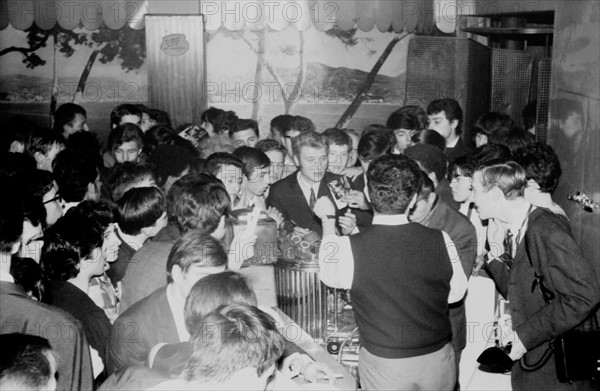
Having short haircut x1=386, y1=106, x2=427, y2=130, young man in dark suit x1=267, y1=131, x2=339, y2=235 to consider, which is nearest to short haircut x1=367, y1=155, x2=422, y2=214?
young man in dark suit x1=267, y1=131, x2=339, y2=235

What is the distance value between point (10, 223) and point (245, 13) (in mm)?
8113

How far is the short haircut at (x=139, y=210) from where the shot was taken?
3.56 m

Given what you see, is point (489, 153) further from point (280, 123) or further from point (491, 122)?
point (280, 123)

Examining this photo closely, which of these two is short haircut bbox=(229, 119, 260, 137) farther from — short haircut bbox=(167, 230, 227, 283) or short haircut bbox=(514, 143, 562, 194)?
short haircut bbox=(167, 230, 227, 283)

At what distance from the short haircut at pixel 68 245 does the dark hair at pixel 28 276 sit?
30 cm

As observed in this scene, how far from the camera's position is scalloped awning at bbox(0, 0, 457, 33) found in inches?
388

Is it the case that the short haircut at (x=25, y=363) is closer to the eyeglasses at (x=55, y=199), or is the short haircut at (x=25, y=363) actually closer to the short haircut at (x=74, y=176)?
the eyeglasses at (x=55, y=199)

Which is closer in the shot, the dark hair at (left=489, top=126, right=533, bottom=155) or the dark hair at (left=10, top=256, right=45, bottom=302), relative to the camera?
the dark hair at (left=10, top=256, right=45, bottom=302)

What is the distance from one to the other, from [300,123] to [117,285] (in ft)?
9.35

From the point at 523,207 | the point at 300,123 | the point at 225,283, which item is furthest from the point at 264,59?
the point at 225,283

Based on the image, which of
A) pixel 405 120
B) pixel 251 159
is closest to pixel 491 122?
pixel 405 120

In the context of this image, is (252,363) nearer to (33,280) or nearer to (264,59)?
(33,280)

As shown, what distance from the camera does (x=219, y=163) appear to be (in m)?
4.27

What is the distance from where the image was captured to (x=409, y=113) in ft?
18.9
